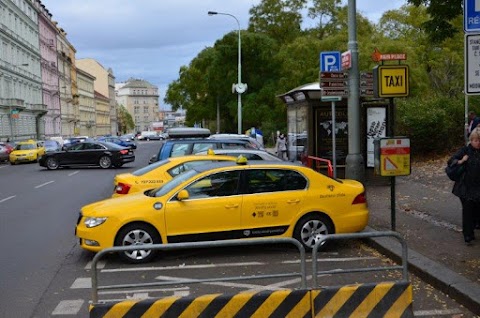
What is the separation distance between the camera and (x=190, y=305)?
15.3 feet

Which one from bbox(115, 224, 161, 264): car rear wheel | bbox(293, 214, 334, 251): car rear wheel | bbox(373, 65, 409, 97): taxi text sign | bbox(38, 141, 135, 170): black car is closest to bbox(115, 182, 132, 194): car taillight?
bbox(115, 224, 161, 264): car rear wheel

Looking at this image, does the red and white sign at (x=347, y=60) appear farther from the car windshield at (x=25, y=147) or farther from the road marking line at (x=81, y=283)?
the car windshield at (x=25, y=147)

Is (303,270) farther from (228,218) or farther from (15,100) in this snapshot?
(15,100)

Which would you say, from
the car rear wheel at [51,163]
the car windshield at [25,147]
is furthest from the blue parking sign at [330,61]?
the car windshield at [25,147]

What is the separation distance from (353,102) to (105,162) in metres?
18.7

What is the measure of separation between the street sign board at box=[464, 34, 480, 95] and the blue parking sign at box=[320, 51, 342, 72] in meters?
7.20

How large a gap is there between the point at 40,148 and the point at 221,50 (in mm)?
17831

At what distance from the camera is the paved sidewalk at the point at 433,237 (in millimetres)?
6367

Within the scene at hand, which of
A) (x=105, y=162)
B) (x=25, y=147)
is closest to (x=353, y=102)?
(x=105, y=162)

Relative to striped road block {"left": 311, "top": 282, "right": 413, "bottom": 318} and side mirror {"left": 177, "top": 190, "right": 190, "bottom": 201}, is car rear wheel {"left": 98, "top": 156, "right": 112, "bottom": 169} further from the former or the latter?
striped road block {"left": 311, "top": 282, "right": 413, "bottom": 318}

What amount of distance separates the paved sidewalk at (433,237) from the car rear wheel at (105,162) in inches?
651

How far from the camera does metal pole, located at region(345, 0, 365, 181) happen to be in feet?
41.7

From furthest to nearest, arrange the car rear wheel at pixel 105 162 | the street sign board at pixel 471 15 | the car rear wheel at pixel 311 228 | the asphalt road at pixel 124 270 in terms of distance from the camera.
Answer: the car rear wheel at pixel 105 162 < the car rear wheel at pixel 311 228 < the asphalt road at pixel 124 270 < the street sign board at pixel 471 15

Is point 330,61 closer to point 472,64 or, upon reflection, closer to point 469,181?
point 469,181
